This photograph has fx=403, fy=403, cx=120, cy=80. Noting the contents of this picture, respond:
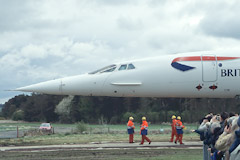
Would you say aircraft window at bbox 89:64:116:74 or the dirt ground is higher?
aircraft window at bbox 89:64:116:74

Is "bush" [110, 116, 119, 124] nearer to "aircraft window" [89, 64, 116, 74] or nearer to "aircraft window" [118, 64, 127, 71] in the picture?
"aircraft window" [89, 64, 116, 74]

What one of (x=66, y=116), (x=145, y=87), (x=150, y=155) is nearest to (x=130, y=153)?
(x=150, y=155)

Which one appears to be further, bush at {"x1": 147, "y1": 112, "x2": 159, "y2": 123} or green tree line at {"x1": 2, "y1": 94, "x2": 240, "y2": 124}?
bush at {"x1": 147, "y1": 112, "x2": 159, "y2": 123}

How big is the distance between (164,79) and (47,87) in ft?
17.5

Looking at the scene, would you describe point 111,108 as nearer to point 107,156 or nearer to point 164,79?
point 164,79

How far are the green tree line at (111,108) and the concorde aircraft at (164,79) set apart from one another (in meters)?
1.62

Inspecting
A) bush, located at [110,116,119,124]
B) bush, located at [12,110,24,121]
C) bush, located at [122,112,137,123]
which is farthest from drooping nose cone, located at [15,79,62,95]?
bush, located at [12,110,24,121]

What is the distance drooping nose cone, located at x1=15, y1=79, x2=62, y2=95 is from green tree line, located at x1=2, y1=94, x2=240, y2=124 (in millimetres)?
7856

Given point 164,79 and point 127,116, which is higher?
point 164,79

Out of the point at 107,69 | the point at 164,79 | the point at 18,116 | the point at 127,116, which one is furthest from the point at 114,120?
the point at 18,116

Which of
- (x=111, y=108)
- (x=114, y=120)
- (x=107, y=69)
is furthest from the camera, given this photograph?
Result: (x=111, y=108)

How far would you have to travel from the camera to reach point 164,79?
18047mm

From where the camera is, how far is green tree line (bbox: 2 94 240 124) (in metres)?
27.3

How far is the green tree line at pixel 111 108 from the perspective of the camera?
27.3 metres
